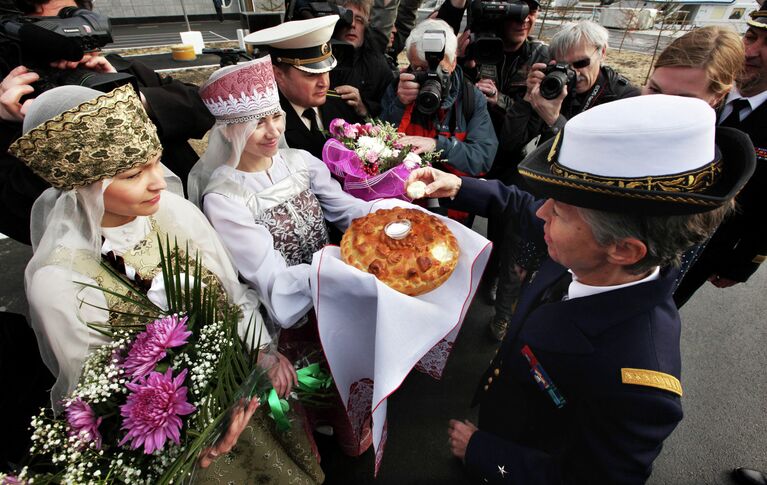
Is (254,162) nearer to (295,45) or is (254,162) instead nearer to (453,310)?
(295,45)

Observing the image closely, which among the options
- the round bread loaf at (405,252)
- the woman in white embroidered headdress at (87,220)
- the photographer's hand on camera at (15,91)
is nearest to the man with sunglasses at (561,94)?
the round bread loaf at (405,252)

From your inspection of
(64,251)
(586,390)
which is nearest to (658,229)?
(586,390)

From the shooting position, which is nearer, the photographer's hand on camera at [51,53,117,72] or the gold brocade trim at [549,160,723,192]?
the gold brocade trim at [549,160,723,192]

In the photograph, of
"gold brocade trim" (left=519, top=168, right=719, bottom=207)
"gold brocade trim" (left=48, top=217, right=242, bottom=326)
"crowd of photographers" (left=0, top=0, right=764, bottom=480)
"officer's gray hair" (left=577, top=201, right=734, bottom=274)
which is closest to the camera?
"gold brocade trim" (left=519, top=168, right=719, bottom=207)

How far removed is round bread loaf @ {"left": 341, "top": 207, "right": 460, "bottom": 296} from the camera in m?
1.51

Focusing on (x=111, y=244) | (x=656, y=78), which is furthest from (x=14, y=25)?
(x=656, y=78)

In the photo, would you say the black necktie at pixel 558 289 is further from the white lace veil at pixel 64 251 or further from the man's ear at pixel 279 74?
the man's ear at pixel 279 74

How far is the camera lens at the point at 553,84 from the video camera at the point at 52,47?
2462 mm

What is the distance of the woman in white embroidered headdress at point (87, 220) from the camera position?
3.80 feet

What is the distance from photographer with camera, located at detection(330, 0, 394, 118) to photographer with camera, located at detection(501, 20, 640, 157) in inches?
46.4

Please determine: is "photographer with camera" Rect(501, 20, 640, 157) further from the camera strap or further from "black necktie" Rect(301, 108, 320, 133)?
"black necktie" Rect(301, 108, 320, 133)

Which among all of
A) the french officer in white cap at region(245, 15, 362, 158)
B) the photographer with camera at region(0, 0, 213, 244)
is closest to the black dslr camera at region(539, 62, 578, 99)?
the french officer in white cap at region(245, 15, 362, 158)

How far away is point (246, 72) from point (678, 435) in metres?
3.61

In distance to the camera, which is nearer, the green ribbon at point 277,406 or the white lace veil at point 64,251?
the white lace veil at point 64,251
